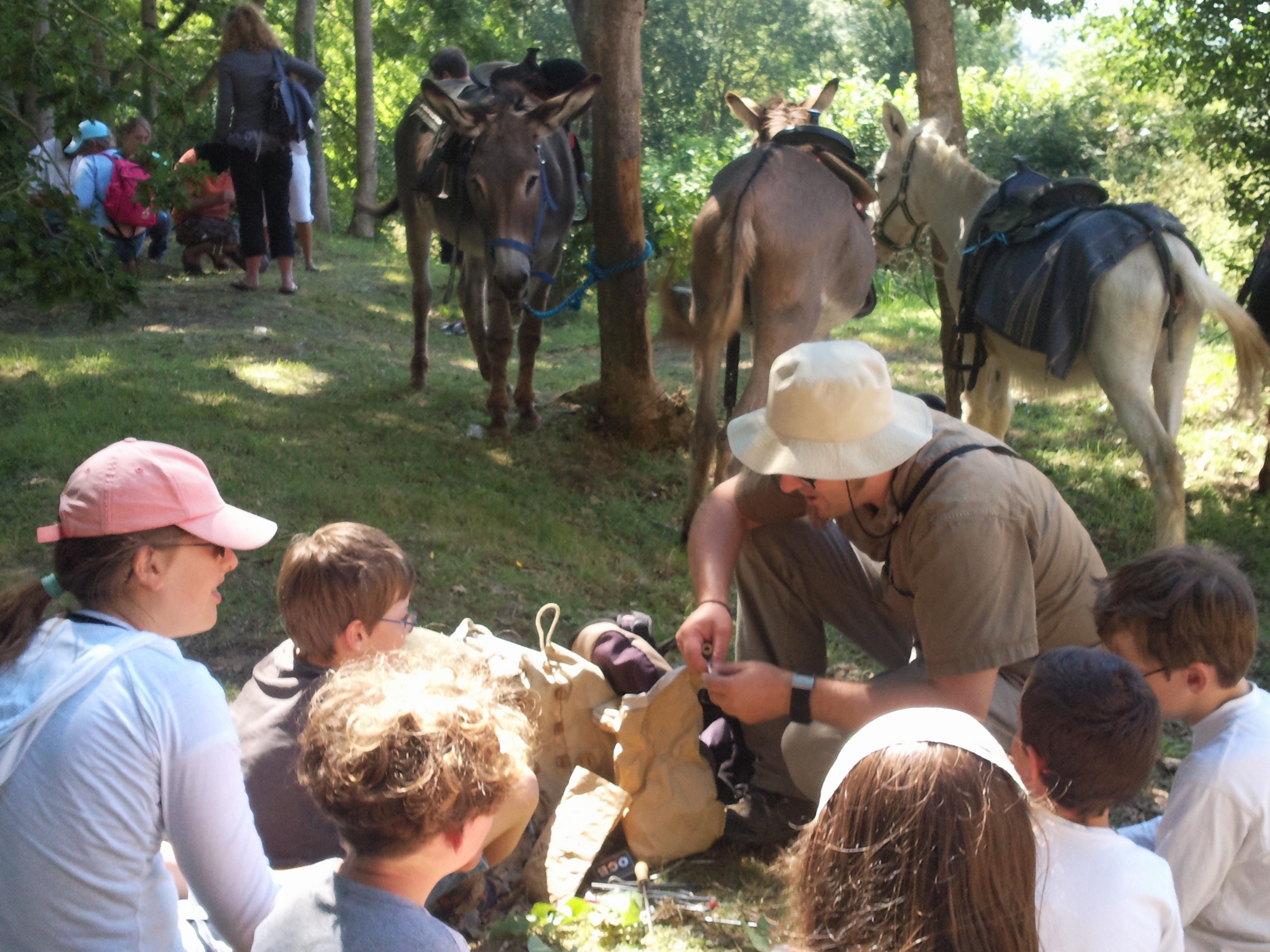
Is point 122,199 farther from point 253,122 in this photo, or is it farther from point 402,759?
point 402,759

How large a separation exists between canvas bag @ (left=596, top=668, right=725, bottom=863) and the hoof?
404 centimetres

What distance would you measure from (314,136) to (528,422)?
8.24 meters

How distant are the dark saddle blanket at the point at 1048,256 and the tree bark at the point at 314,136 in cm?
950

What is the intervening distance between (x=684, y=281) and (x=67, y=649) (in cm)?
592

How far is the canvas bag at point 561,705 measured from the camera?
3211 millimetres

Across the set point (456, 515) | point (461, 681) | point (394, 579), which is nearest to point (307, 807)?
point (394, 579)

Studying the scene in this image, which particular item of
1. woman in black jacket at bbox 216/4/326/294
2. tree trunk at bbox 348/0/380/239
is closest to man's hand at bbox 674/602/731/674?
woman in black jacket at bbox 216/4/326/294

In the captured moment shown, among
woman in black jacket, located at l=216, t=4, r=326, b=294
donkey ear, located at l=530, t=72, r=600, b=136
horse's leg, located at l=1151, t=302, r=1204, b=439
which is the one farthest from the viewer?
woman in black jacket, located at l=216, t=4, r=326, b=294

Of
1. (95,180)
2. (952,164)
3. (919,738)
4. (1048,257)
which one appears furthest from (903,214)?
(95,180)

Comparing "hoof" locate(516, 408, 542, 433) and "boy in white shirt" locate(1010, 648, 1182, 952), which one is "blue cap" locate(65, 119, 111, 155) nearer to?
"hoof" locate(516, 408, 542, 433)

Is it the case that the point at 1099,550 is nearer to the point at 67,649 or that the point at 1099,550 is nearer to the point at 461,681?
the point at 461,681

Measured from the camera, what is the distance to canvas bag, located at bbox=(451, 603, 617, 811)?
3.21 meters

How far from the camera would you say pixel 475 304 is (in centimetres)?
745

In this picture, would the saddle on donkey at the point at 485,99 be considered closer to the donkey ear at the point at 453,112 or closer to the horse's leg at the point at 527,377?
the donkey ear at the point at 453,112
